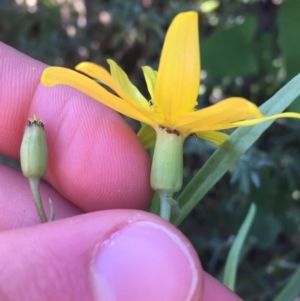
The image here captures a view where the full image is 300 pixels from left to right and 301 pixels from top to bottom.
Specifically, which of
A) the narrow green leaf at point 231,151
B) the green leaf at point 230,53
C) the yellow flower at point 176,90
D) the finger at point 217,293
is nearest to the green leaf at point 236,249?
the finger at point 217,293

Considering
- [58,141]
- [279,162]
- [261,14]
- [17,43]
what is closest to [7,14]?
[17,43]

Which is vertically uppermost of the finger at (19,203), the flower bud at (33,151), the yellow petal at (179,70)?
the yellow petal at (179,70)

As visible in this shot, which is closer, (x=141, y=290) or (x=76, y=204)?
(x=141, y=290)

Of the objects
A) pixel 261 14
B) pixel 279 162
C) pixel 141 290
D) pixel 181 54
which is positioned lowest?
pixel 279 162

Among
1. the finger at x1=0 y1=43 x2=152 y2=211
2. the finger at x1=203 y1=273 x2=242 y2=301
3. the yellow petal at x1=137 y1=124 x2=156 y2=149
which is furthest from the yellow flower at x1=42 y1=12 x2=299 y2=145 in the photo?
the finger at x1=203 y1=273 x2=242 y2=301

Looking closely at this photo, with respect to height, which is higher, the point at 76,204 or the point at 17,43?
the point at 17,43

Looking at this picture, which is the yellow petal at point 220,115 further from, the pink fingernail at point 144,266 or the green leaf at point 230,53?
the green leaf at point 230,53

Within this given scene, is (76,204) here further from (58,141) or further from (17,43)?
(17,43)
